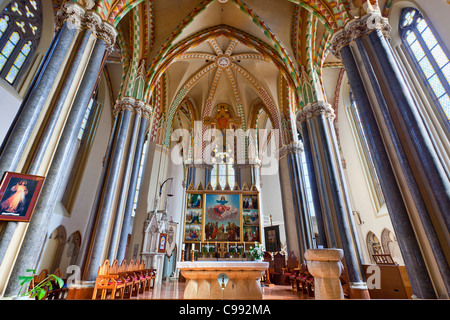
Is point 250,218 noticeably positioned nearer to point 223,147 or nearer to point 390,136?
point 223,147

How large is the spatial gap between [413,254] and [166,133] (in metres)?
12.6

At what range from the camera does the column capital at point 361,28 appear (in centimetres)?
559

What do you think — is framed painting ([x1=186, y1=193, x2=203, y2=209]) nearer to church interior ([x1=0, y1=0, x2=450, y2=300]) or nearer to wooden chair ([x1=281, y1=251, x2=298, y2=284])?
church interior ([x1=0, y1=0, x2=450, y2=300])

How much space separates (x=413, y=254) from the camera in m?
4.08

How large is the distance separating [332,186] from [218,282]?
5193mm

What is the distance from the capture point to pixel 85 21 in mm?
5457

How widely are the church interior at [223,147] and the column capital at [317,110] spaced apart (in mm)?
56

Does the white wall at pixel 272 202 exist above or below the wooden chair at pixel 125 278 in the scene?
above

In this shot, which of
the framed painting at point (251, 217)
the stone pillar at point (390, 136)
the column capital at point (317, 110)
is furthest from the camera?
the framed painting at point (251, 217)

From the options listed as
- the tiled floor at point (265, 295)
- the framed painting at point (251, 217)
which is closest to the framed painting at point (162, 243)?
the tiled floor at point (265, 295)

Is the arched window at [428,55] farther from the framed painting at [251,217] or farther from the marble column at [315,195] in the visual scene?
the framed painting at [251,217]

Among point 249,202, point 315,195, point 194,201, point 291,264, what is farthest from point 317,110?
point 194,201

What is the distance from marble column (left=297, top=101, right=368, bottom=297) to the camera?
6.51 metres
